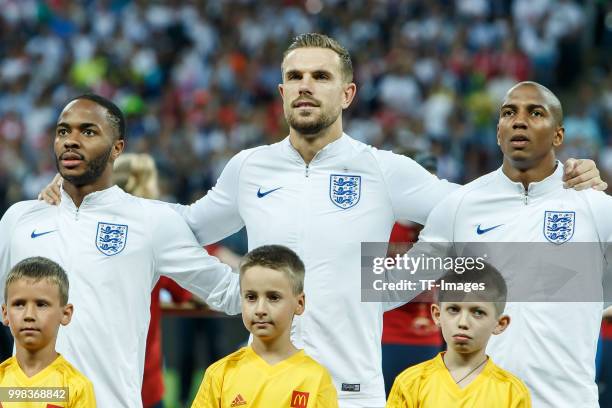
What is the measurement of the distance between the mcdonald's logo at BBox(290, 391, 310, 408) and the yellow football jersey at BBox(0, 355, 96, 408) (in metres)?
0.83

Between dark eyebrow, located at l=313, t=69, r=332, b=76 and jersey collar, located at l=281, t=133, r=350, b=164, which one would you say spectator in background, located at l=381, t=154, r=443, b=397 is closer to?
jersey collar, located at l=281, t=133, r=350, b=164

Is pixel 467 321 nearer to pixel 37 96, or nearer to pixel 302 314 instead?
pixel 302 314

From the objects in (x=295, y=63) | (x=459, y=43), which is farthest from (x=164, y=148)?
(x=295, y=63)

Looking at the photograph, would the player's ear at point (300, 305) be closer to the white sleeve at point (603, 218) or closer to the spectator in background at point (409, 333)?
the white sleeve at point (603, 218)

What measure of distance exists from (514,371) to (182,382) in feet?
16.3

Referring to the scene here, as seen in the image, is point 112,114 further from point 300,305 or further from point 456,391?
point 456,391

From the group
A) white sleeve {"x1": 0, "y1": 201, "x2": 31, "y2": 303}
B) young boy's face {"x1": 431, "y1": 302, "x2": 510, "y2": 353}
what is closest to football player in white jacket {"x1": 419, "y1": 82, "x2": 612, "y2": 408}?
young boy's face {"x1": 431, "y1": 302, "x2": 510, "y2": 353}

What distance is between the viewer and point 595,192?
17.0 feet

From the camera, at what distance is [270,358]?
16.1ft

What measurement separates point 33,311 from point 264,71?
13.0m

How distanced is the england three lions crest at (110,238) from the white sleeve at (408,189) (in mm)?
1230

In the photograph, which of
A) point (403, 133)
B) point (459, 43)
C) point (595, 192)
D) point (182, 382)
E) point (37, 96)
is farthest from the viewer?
point (37, 96)

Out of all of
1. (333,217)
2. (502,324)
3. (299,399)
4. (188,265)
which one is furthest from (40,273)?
(502,324)

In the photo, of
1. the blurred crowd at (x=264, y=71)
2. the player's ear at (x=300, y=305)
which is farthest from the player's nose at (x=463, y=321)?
the blurred crowd at (x=264, y=71)
